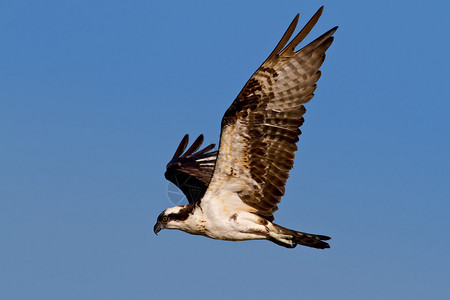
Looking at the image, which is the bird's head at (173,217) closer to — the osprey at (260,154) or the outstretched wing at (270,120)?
the osprey at (260,154)

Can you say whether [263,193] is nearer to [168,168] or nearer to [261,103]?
[261,103]

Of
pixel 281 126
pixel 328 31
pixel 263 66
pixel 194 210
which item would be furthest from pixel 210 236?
pixel 328 31

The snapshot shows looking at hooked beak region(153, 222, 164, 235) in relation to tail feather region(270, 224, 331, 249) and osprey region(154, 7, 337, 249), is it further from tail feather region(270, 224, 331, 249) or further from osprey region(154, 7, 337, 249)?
tail feather region(270, 224, 331, 249)

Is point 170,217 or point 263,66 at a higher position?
point 263,66

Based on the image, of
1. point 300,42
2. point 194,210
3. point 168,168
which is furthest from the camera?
point 168,168

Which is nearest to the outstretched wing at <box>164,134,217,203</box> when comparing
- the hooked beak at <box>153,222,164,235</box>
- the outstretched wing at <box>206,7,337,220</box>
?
the hooked beak at <box>153,222,164,235</box>

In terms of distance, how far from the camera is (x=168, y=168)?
50.4 feet

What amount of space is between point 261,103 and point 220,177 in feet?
4.41

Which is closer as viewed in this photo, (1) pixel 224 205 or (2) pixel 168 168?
(1) pixel 224 205

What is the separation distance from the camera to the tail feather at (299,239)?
1181 centimetres

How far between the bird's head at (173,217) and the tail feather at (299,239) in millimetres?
1479

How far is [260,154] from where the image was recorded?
37.4ft

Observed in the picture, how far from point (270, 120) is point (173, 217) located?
7.46 feet

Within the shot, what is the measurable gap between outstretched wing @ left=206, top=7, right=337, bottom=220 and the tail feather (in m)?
0.70
